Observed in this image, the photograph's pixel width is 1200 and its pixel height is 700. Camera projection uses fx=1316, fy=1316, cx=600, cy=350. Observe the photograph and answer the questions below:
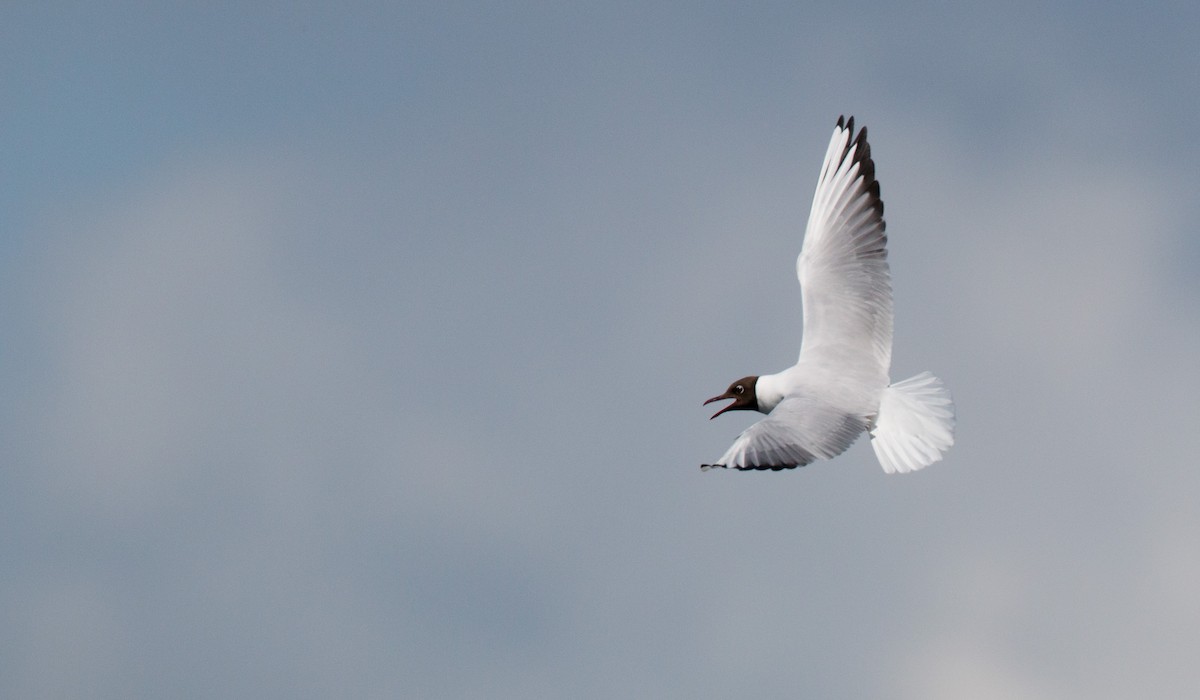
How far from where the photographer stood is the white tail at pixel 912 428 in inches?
495

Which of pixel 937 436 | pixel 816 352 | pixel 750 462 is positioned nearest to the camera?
pixel 750 462

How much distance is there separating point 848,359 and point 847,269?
1079mm

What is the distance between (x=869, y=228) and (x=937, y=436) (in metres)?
2.56

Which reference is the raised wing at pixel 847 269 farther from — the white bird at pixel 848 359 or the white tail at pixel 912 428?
the white tail at pixel 912 428

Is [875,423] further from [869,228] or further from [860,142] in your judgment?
[860,142]

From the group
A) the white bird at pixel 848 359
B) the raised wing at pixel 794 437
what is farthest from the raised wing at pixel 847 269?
the raised wing at pixel 794 437

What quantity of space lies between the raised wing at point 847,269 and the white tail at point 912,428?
43cm

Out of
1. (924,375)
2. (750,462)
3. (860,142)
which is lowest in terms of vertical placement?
(750,462)

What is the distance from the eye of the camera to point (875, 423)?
42.0 feet

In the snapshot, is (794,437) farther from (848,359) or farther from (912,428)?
(848,359)

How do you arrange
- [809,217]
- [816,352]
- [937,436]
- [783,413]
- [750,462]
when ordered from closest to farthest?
[750,462] < [783,413] < [937,436] < [816,352] < [809,217]

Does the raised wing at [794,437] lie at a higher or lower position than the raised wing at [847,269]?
lower

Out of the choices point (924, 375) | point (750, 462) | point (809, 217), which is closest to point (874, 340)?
point (924, 375)

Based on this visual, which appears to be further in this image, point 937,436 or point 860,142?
point 860,142
